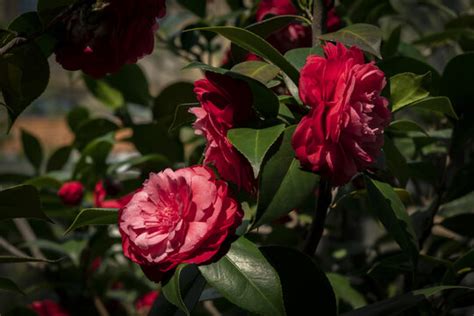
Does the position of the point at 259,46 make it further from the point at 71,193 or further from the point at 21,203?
the point at 71,193

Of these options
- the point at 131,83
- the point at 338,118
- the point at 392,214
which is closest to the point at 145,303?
the point at 131,83

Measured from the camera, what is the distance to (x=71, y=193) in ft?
4.40

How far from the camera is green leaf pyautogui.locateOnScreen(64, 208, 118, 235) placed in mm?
762

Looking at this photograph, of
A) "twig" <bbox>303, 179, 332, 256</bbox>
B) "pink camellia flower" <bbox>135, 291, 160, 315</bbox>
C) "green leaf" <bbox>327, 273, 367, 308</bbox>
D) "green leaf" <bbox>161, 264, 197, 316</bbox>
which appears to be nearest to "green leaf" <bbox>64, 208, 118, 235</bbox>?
"green leaf" <bbox>161, 264, 197, 316</bbox>

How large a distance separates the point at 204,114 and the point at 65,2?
21cm

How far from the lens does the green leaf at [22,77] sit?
0.80 m

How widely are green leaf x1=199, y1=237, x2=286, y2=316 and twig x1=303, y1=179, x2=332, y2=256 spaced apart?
99 mm

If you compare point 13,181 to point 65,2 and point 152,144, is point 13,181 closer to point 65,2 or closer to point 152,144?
point 152,144

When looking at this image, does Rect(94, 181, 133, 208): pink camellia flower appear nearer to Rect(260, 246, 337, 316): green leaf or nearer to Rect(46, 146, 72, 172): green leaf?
Rect(46, 146, 72, 172): green leaf

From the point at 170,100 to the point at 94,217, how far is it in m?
0.53

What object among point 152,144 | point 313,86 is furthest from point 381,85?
point 152,144

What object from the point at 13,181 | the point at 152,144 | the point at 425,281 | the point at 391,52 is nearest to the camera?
the point at 425,281

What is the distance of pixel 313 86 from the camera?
2.29ft

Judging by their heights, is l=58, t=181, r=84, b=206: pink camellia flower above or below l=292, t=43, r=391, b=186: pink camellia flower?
below
